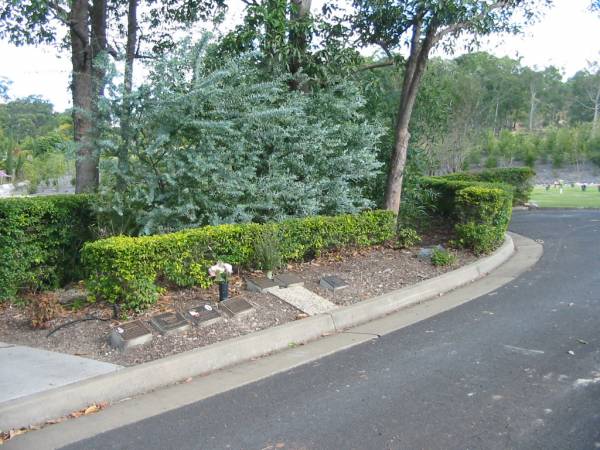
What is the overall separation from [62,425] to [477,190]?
24.7 ft

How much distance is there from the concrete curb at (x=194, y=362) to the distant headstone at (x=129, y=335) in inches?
15.6

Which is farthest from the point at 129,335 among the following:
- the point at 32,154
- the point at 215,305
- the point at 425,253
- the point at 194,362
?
the point at 32,154

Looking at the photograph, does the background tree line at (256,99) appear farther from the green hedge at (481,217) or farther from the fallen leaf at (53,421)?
the fallen leaf at (53,421)

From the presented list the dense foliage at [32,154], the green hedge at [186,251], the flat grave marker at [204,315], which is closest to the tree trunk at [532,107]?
the dense foliage at [32,154]

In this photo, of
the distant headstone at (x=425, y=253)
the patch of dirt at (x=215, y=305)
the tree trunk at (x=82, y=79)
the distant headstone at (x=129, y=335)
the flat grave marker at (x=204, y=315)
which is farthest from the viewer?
the tree trunk at (x=82, y=79)

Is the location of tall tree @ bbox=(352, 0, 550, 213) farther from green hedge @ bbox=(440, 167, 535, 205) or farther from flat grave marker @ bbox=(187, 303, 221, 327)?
Result: green hedge @ bbox=(440, 167, 535, 205)

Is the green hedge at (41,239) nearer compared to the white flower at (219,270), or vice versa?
the white flower at (219,270)

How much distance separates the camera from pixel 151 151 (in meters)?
6.93

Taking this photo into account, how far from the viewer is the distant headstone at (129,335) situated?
193 inches

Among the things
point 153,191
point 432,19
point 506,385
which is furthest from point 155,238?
point 432,19

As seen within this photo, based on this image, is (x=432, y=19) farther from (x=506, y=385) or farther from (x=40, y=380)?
(x=40, y=380)

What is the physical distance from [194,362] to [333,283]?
2604 mm

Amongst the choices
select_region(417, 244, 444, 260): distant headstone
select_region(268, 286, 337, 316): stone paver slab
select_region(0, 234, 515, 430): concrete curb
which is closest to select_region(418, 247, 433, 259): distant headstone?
select_region(417, 244, 444, 260): distant headstone

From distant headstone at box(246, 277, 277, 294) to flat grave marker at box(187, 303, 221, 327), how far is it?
0.86m
